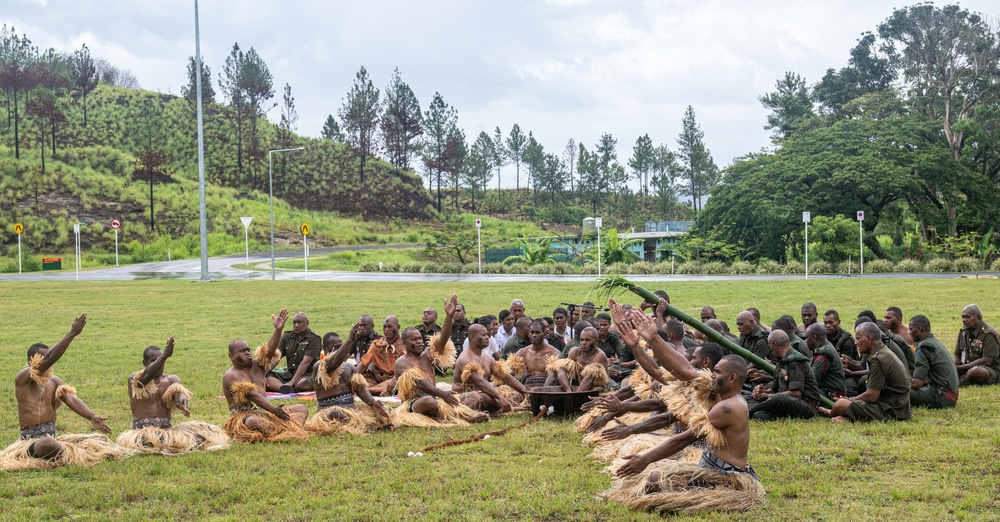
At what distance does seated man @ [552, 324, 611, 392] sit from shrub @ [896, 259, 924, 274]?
30498mm

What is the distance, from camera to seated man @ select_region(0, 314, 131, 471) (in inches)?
302

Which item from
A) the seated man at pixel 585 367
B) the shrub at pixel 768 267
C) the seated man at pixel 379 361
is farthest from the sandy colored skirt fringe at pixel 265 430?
the shrub at pixel 768 267

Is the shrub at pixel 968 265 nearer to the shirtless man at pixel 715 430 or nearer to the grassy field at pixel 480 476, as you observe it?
the grassy field at pixel 480 476

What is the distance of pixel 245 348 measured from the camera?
29.1 feet

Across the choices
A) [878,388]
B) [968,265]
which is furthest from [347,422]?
[968,265]

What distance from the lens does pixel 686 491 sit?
628 centimetres

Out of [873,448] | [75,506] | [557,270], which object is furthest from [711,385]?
[557,270]

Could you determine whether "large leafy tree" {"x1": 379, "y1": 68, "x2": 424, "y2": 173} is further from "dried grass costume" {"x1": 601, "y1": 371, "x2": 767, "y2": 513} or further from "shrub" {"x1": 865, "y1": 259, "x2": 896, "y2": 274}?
"dried grass costume" {"x1": 601, "y1": 371, "x2": 767, "y2": 513}

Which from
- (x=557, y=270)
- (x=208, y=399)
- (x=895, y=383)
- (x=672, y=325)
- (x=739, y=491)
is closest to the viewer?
(x=739, y=491)

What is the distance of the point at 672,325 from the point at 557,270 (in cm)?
3035

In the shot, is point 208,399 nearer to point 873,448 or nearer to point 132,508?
→ point 132,508

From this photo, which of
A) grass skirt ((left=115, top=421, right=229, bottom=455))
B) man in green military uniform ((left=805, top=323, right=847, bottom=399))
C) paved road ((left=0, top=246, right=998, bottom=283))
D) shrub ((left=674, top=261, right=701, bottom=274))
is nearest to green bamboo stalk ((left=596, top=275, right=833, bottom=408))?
man in green military uniform ((left=805, top=323, right=847, bottom=399))

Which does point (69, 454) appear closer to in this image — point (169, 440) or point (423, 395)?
point (169, 440)

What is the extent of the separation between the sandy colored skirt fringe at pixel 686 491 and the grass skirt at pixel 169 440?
4305 millimetres
